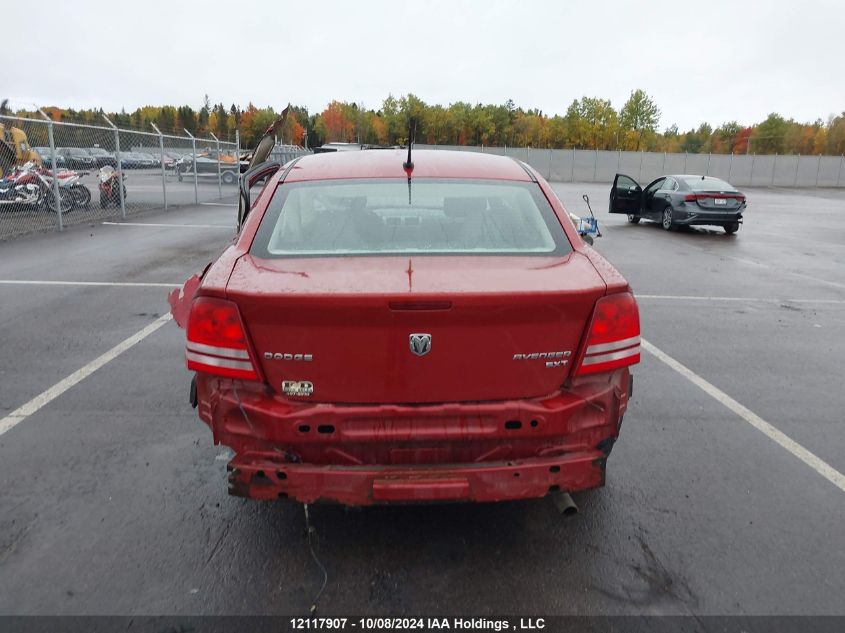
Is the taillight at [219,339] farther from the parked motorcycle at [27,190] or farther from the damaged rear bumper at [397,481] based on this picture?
the parked motorcycle at [27,190]

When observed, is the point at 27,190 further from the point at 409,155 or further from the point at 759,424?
the point at 759,424

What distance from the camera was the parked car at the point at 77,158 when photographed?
47.3 feet

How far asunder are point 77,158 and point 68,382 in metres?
12.4

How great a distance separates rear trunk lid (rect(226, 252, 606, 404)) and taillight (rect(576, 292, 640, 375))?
6cm

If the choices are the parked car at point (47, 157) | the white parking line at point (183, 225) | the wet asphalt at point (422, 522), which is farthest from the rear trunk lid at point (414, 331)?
the white parking line at point (183, 225)

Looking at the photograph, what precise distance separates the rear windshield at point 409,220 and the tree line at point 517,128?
302ft

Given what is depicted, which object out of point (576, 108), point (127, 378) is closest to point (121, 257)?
point (127, 378)

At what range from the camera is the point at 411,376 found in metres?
2.48

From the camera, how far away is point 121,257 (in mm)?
10367

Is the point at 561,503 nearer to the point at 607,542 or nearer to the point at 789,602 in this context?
the point at 607,542

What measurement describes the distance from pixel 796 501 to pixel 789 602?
91cm

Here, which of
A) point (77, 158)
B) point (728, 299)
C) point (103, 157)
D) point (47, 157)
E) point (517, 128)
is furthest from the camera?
point (517, 128)

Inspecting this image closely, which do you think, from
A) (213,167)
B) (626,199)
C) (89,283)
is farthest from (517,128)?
(89,283)

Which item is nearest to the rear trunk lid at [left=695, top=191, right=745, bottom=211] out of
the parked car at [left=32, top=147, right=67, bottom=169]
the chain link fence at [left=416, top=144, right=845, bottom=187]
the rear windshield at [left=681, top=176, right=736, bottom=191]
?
the rear windshield at [left=681, top=176, right=736, bottom=191]
